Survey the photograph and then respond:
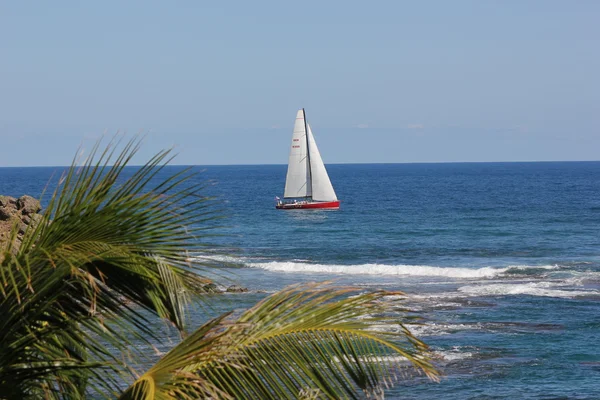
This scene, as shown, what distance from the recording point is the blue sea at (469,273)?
2078 centimetres

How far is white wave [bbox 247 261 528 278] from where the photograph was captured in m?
40.9

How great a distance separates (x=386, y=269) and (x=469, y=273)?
418 centimetres

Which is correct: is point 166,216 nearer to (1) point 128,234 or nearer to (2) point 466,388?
(1) point 128,234

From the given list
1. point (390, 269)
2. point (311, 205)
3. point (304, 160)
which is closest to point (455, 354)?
point (390, 269)

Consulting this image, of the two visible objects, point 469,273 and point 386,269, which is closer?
point 469,273

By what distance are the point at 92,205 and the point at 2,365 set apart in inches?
29.5

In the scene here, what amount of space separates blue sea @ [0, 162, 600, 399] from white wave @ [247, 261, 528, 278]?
6cm

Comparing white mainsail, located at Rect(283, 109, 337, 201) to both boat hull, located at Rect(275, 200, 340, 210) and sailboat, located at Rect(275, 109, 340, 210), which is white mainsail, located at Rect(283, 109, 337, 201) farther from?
boat hull, located at Rect(275, 200, 340, 210)

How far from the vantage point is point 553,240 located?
57031mm

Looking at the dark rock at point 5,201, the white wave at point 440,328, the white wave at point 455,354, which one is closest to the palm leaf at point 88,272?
the white wave at point 455,354

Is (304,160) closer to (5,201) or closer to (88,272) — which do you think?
(5,201)

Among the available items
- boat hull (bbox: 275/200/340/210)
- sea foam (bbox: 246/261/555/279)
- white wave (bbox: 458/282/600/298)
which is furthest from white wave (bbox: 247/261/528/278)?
boat hull (bbox: 275/200/340/210)

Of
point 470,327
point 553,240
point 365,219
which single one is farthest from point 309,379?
point 365,219

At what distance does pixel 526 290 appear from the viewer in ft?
113
